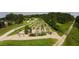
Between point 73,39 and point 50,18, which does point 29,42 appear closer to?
point 50,18

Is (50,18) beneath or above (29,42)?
above

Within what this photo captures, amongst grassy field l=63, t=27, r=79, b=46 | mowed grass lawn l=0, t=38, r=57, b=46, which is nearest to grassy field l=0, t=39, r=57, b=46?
mowed grass lawn l=0, t=38, r=57, b=46

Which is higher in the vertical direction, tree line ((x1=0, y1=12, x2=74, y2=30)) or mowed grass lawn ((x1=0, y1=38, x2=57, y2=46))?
tree line ((x1=0, y1=12, x2=74, y2=30))

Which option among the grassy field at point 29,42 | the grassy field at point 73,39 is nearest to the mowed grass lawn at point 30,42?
the grassy field at point 29,42

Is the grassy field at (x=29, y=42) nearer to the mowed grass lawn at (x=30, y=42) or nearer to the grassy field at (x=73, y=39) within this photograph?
the mowed grass lawn at (x=30, y=42)

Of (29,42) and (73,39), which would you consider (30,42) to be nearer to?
(29,42)

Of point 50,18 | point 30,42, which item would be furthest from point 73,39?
point 30,42

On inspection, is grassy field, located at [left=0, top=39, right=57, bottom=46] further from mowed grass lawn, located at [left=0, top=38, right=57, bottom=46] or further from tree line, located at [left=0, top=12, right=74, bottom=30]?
tree line, located at [left=0, top=12, right=74, bottom=30]

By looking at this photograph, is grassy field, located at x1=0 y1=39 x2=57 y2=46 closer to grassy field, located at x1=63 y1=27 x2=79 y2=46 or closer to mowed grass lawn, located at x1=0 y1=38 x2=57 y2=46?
mowed grass lawn, located at x1=0 y1=38 x2=57 y2=46
